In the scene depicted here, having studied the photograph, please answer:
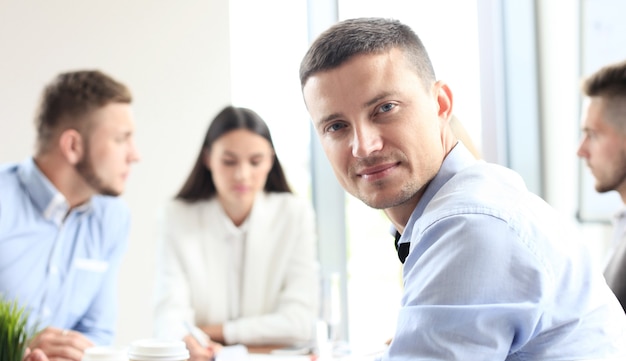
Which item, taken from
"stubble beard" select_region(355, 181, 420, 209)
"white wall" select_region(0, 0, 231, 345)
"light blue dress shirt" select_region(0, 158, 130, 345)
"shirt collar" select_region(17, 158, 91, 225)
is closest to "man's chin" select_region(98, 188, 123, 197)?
"light blue dress shirt" select_region(0, 158, 130, 345)

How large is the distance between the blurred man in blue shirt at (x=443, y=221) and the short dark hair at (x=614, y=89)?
1.88 meters

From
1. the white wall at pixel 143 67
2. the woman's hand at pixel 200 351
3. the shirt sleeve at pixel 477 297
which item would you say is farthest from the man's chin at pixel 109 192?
the shirt sleeve at pixel 477 297

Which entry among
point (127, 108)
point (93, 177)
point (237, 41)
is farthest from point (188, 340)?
point (237, 41)

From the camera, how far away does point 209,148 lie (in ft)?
11.4

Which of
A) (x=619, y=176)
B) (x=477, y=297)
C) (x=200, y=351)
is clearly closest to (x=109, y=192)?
(x=200, y=351)

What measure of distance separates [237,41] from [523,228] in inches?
131

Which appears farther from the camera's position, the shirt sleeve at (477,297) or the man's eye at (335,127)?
the man's eye at (335,127)

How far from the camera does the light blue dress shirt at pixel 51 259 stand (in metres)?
2.92

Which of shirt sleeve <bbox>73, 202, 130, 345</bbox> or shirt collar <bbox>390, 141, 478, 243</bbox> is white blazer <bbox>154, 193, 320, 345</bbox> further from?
shirt collar <bbox>390, 141, 478, 243</bbox>

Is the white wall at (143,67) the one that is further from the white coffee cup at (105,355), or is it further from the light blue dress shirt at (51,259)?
the white coffee cup at (105,355)

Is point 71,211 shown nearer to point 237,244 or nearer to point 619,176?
point 237,244

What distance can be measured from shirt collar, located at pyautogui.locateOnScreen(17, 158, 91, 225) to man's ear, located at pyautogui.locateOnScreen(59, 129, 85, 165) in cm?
26

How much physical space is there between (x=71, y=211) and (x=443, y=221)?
2305 mm

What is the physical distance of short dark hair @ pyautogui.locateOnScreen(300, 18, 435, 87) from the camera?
1312 mm
